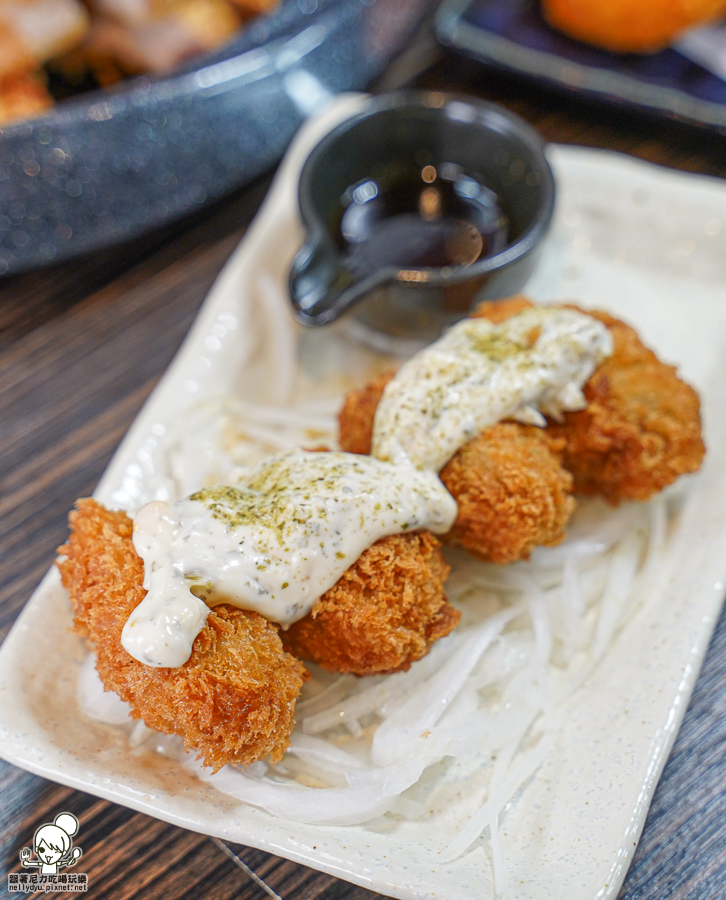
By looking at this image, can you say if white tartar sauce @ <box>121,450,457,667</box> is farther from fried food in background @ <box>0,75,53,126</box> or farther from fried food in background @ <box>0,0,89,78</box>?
fried food in background @ <box>0,0,89,78</box>

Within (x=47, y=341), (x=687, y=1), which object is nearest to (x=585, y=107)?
(x=687, y=1)

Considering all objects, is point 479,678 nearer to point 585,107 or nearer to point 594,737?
point 594,737

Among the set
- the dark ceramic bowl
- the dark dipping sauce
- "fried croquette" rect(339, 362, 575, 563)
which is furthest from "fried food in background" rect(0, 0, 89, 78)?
"fried croquette" rect(339, 362, 575, 563)

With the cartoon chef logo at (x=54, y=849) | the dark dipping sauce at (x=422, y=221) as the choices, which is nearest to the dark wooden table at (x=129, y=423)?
the cartoon chef logo at (x=54, y=849)

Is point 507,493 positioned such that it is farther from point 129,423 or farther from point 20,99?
point 20,99

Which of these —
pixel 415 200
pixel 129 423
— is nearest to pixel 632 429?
pixel 415 200

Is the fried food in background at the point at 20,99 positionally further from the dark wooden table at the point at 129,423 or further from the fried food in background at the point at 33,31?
the dark wooden table at the point at 129,423
